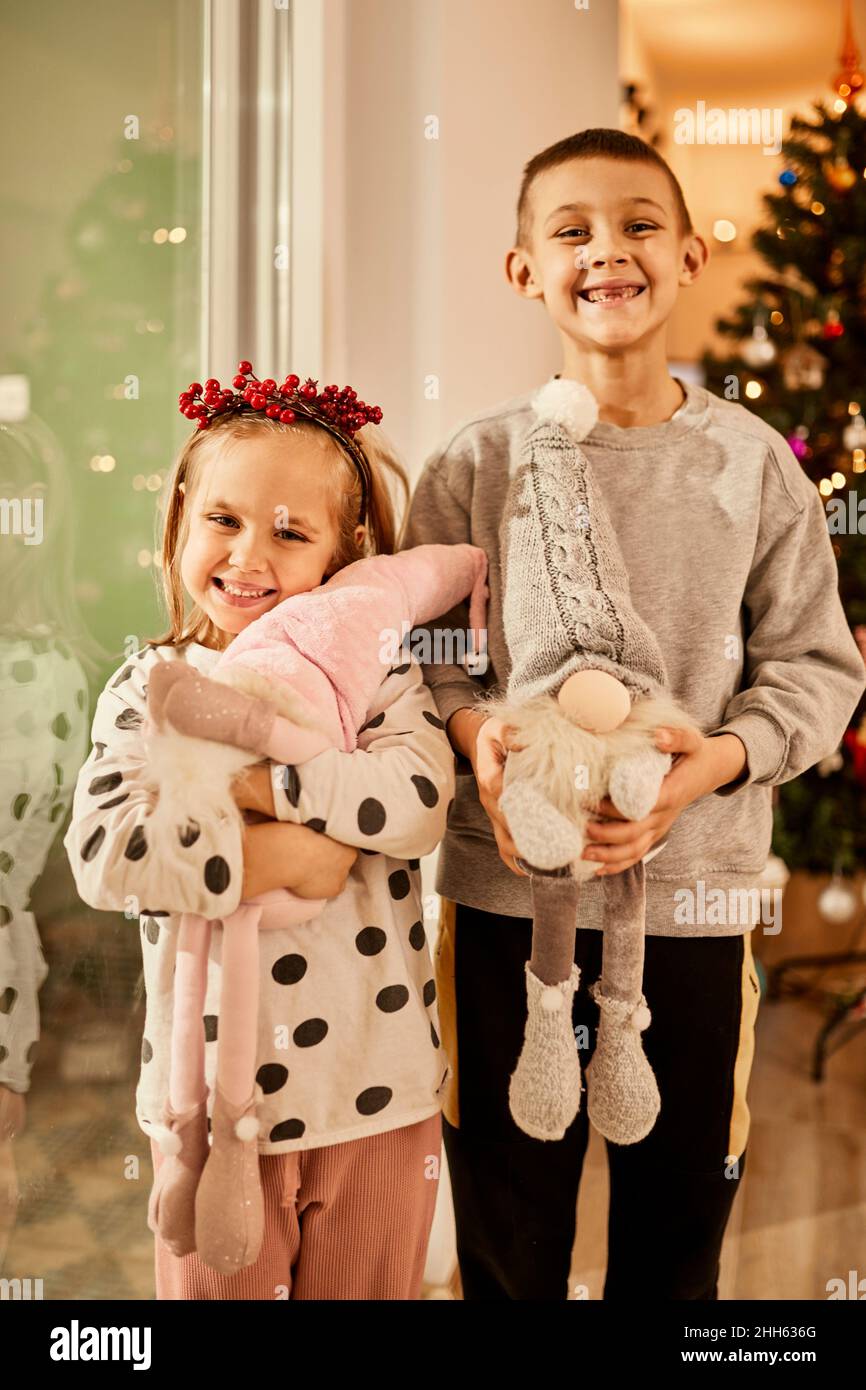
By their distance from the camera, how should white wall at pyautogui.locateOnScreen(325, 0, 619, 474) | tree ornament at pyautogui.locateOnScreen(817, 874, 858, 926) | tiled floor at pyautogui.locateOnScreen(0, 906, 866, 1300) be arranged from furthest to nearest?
tree ornament at pyautogui.locateOnScreen(817, 874, 858, 926), white wall at pyautogui.locateOnScreen(325, 0, 619, 474), tiled floor at pyautogui.locateOnScreen(0, 906, 866, 1300)

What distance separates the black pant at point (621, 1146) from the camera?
1089mm

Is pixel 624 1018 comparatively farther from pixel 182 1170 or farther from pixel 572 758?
pixel 182 1170

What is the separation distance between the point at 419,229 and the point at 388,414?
0.81 ft

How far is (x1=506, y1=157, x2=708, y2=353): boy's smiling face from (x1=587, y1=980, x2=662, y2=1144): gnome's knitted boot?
2.19 feet

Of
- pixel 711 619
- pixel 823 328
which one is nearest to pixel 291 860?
pixel 711 619

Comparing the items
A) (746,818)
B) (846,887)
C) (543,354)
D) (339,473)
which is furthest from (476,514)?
(846,887)

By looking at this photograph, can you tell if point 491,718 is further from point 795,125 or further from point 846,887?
point 846,887

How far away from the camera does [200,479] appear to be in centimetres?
98

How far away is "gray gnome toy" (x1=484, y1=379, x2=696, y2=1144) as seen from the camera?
862 millimetres

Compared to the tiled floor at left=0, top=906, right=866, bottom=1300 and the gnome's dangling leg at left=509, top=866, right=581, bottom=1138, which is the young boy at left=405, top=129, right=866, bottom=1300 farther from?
the tiled floor at left=0, top=906, right=866, bottom=1300

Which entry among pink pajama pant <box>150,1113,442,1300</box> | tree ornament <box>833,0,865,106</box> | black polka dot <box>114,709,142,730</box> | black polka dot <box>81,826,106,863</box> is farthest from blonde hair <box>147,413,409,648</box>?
tree ornament <box>833,0,865,106</box>

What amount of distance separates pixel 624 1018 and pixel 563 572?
41 centimetres

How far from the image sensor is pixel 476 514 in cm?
112
